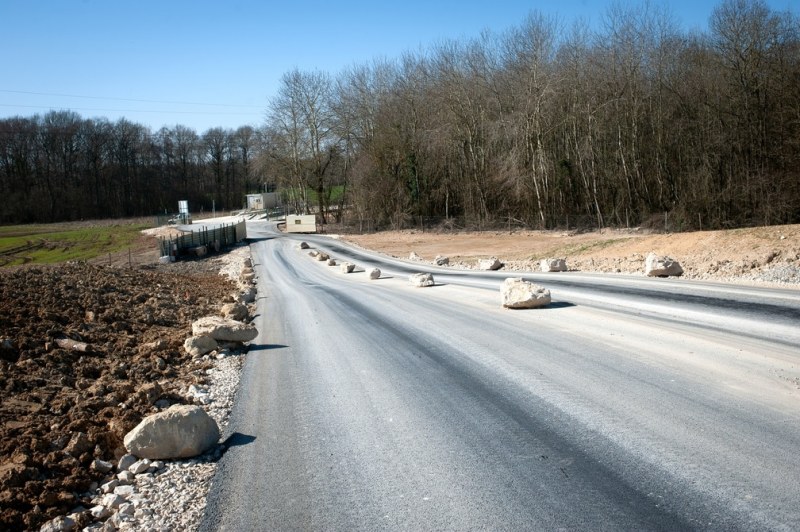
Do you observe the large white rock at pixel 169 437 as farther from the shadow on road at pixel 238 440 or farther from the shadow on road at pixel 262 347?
the shadow on road at pixel 262 347

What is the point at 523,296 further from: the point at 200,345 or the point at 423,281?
the point at 423,281

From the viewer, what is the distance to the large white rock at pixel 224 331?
1212 centimetres

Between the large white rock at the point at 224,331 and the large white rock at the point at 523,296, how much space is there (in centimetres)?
628

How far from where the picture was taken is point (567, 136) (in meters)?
A: 55.5

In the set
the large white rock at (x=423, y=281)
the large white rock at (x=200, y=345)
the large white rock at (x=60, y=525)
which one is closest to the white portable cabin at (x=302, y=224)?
the large white rock at (x=423, y=281)

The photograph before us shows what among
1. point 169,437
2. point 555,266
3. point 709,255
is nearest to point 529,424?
point 169,437

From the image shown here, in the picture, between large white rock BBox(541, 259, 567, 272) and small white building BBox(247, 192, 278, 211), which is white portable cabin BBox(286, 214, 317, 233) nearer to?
small white building BBox(247, 192, 278, 211)

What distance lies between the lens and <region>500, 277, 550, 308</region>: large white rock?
15031 mm

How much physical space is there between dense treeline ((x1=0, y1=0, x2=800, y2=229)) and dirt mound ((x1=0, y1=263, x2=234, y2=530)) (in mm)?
36133

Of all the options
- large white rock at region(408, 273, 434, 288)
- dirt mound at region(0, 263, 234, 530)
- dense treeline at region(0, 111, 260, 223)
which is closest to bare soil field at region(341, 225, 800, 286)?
large white rock at region(408, 273, 434, 288)

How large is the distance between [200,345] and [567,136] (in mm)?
49138

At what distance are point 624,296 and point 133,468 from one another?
13026 mm

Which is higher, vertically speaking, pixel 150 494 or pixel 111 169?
pixel 111 169

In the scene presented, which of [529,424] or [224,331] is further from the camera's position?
[224,331]
